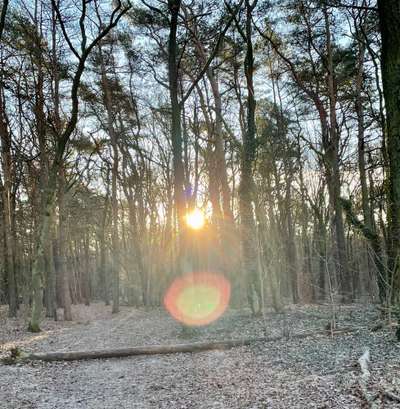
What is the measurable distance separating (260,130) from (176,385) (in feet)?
37.7

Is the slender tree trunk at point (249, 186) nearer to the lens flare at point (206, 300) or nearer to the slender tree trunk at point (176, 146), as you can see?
the lens flare at point (206, 300)

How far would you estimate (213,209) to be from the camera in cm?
1477

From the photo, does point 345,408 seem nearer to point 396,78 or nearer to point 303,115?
point 396,78

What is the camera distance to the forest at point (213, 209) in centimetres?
515

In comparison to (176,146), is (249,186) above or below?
below

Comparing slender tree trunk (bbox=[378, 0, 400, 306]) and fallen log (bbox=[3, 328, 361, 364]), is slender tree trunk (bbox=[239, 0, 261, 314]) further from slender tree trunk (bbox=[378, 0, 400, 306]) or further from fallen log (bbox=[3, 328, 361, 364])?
slender tree trunk (bbox=[378, 0, 400, 306])

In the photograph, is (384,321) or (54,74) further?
(54,74)

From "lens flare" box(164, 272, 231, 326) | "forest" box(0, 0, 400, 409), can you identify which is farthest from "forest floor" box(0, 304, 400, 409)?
"lens flare" box(164, 272, 231, 326)

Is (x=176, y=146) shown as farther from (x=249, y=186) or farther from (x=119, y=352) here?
(x=119, y=352)

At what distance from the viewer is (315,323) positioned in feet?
29.3

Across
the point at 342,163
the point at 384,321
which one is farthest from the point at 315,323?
the point at 342,163

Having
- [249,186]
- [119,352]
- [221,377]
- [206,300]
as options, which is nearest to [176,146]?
[249,186]

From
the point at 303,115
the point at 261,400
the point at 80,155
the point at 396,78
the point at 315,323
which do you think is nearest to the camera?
the point at 261,400

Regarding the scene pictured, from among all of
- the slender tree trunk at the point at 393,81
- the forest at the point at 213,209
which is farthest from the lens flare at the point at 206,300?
the slender tree trunk at the point at 393,81
